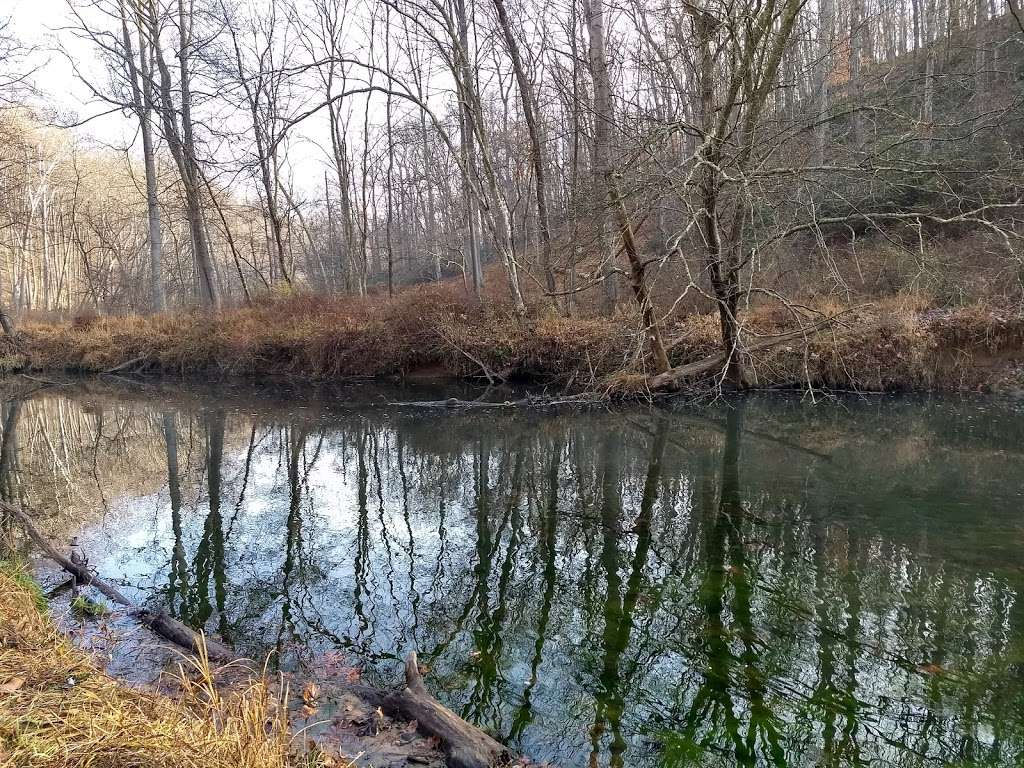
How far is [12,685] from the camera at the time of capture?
3365 mm

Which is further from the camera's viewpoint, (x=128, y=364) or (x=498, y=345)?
(x=128, y=364)

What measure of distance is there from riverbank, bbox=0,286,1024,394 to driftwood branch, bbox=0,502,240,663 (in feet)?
34.5

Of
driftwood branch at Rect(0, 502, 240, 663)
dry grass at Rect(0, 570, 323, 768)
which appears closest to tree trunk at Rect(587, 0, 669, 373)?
driftwood branch at Rect(0, 502, 240, 663)

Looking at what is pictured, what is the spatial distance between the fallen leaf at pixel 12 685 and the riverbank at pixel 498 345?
1217cm

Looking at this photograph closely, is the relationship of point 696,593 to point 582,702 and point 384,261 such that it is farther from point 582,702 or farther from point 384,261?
point 384,261

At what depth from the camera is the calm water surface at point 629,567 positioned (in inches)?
161

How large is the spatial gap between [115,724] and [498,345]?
15.5 meters

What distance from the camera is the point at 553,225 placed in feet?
61.6

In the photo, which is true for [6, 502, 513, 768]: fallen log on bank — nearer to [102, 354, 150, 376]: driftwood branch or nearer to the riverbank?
the riverbank

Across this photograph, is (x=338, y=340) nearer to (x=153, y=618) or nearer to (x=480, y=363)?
(x=480, y=363)

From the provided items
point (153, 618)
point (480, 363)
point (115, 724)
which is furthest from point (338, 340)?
point (115, 724)

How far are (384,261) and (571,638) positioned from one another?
133 ft

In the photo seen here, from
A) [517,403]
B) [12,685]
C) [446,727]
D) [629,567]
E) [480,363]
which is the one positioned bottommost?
[629,567]

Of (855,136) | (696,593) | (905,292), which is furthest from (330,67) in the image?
(696,593)
